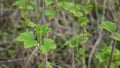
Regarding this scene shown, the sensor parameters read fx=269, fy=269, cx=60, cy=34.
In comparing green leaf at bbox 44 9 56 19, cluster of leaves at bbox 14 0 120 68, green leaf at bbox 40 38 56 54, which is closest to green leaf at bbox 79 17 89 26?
cluster of leaves at bbox 14 0 120 68

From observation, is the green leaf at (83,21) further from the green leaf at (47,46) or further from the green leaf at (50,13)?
the green leaf at (47,46)

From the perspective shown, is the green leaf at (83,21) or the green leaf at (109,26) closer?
the green leaf at (109,26)

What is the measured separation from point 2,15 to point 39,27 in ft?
3.39

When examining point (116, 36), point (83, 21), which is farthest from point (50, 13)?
point (116, 36)

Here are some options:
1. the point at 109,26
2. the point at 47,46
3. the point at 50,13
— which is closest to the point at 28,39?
the point at 47,46

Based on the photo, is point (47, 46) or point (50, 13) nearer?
point (47, 46)

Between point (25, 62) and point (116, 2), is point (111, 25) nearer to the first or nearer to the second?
point (25, 62)

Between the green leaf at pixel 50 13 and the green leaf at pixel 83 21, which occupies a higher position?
the green leaf at pixel 50 13

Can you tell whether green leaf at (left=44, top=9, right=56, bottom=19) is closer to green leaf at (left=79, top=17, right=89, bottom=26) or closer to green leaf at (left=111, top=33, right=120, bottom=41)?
green leaf at (left=79, top=17, right=89, bottom=26)

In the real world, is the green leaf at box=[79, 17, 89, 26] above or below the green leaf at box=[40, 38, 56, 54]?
above

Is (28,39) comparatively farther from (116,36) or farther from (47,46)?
(116,36)

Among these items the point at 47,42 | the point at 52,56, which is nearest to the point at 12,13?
the point at 52,56

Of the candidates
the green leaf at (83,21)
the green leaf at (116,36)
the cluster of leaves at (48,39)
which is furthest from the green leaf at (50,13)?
the green leaf at (116,36)

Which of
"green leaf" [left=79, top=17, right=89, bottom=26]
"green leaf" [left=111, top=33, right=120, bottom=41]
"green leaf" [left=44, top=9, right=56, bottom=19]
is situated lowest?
"green leaf" [left=111, top=33, right=120, bottom=41]
